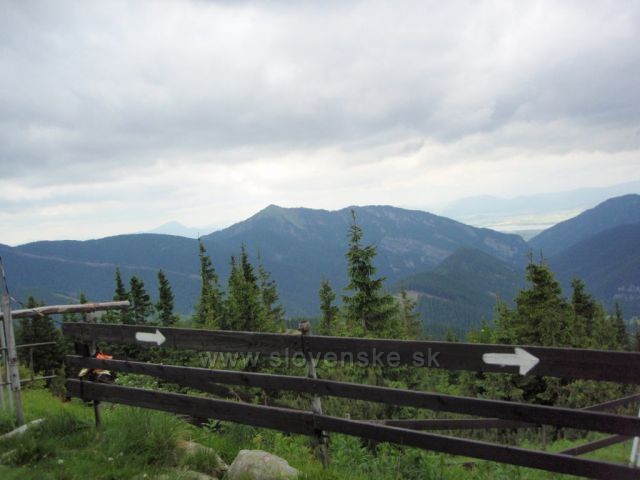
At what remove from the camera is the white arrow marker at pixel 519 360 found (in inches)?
A: 161

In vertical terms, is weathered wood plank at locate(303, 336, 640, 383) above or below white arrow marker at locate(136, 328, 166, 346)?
below

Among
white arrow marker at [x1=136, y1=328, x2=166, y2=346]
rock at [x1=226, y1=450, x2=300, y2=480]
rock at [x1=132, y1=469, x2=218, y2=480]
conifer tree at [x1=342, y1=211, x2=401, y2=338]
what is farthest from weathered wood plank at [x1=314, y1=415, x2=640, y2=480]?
conifer tree at [x1=342, y1=211, x2=401, y2=338]

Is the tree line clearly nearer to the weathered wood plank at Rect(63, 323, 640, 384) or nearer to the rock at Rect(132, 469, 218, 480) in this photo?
the weathered wood plank at Rect(63, 323, 640, 384)

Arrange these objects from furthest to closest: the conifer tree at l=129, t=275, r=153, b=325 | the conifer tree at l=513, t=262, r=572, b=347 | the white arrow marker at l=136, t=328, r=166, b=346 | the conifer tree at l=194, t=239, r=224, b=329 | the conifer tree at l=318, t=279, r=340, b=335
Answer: the conifer tree at l=129, t=275, r=153, b=325, the conifer tree at l=318, t=279, r=340, b=335, the conifer tree at l=194, t=239, r=224, b=329, the conifer tree at l=513, t=262, r=572, b=347, the white arrow marker at l=136, t=328, r=166, b=346

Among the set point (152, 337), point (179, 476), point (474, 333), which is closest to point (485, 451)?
point (179, 476)

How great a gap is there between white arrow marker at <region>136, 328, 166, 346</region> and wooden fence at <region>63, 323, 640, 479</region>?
0.01 m

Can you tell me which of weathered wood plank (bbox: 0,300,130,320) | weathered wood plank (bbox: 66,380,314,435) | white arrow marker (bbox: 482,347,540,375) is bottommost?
weathered wood plank (bbox: 66,380,314,435)

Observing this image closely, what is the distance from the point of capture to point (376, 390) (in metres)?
4.88

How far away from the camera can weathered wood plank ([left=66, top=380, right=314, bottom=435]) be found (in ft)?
17.7

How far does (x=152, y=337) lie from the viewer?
629cm

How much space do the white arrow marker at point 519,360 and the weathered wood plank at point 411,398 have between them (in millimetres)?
309

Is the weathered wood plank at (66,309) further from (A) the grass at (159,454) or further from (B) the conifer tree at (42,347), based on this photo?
(B) the conifer tree at (42,347)

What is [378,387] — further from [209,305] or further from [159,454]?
[209,305]

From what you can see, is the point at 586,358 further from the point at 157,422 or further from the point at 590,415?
the point at 157,422
